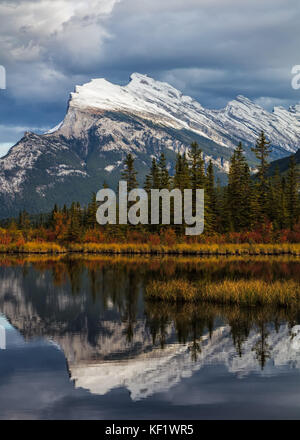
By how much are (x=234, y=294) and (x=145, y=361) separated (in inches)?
473

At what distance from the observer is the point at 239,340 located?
21.8 meters

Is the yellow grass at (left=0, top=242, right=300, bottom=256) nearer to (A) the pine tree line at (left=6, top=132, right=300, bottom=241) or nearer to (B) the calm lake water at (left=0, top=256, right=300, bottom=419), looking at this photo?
(A) the pine tree line at (left=6, top=132, right=300, bottom=241)

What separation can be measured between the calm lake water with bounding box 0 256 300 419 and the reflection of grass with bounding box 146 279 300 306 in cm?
109

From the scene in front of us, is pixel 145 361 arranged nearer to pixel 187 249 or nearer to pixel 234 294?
pixel 234 294

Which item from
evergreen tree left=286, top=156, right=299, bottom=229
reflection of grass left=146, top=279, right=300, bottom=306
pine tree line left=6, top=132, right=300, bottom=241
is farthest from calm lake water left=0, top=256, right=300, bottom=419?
evergreen tree left=286, top=156, right=299, bottom=229

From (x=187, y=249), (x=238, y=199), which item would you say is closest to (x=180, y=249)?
(x=187, y=249)

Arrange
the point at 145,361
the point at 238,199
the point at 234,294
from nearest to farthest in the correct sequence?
the point at 145,361
the point at 234,294
the point at 238,199

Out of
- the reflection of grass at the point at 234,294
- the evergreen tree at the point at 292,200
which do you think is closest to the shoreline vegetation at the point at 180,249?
the evergreen tree at the point at 292,200

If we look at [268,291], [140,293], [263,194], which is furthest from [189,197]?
[268,291]

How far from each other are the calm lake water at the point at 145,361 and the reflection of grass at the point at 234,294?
109 centimetres

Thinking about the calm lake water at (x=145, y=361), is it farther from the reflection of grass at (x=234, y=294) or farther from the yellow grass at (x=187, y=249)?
the yellow grass at (x=187, y=249)

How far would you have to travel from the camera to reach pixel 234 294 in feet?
97.5

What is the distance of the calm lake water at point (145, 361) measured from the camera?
1416 cm

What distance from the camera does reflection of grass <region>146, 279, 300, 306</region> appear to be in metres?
29.1
